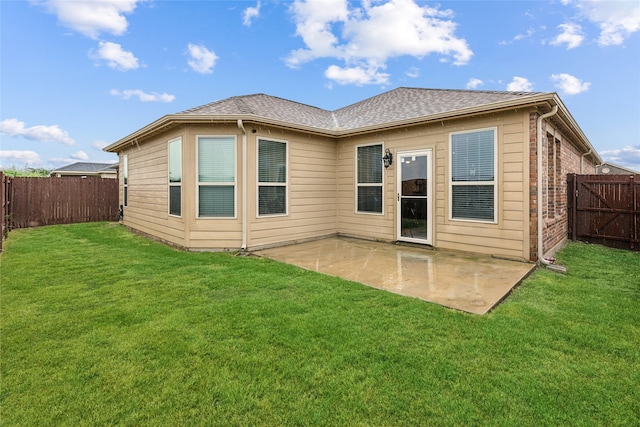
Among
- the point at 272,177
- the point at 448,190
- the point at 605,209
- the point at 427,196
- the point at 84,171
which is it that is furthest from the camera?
the point at 84,171

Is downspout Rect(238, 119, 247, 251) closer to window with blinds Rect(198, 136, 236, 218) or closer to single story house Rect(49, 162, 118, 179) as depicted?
window with blinds Rect(198, 136, 236, 218)

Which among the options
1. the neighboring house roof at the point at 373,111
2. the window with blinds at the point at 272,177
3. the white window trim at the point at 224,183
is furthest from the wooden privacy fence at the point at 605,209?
the white window trim at the point at 224,183

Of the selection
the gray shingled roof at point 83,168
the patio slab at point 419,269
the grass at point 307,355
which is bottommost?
the grass at point 307,355

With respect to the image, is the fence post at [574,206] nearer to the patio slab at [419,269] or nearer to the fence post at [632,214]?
the fence post at [632,214]

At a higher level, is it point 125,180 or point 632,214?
point 125,180

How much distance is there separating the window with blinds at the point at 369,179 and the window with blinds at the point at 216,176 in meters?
3.05

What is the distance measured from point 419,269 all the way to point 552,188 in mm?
3874

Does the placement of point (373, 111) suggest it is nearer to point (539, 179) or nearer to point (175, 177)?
point (539, 179)

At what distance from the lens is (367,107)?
9.21m

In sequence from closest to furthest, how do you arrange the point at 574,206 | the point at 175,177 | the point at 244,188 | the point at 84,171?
the point at 244,188 → the point at 175,177 → the point at 574,206 → the point at 84,171

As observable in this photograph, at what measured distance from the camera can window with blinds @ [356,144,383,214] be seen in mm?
7332

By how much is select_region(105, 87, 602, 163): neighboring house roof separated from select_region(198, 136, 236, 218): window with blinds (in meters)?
0.50

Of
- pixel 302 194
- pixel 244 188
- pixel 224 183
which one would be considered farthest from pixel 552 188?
pixel 224 183

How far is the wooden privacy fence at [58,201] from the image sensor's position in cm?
1039
